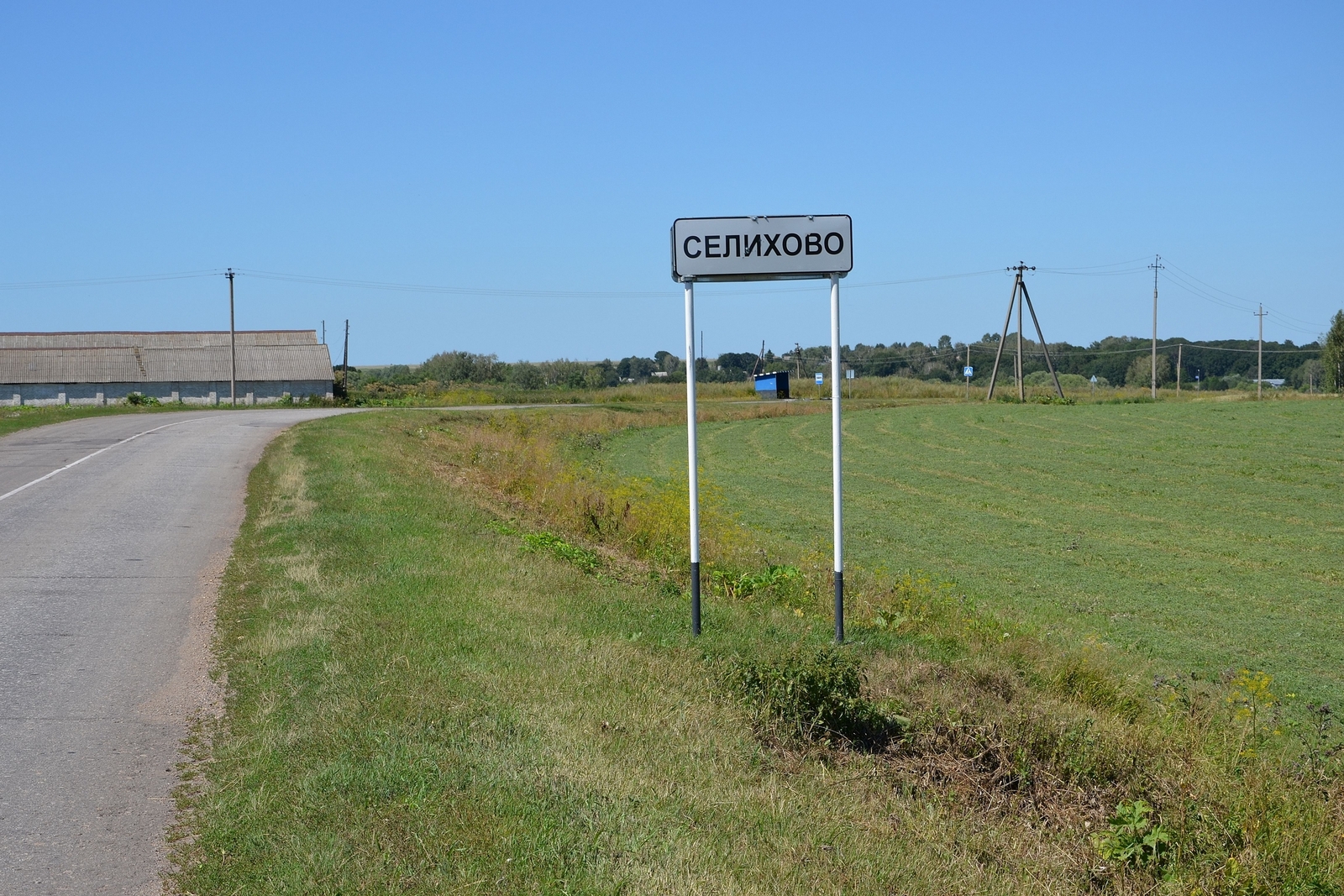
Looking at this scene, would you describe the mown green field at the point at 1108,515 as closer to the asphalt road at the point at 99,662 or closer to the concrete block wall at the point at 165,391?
the asphalt road at the point at 99,662

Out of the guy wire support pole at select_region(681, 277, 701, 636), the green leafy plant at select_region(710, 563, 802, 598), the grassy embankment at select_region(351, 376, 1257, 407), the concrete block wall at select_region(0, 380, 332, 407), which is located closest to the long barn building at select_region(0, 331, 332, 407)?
the concrete block wall at select_region(0, 380, 332, 407)

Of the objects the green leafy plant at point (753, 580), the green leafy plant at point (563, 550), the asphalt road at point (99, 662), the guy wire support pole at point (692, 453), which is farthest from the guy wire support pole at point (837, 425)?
the asphalt road at point (99, 662)

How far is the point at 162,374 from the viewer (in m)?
75.5

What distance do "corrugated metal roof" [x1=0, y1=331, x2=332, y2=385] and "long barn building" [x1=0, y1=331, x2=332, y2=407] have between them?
0.06m

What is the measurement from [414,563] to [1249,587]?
1162 centimetres

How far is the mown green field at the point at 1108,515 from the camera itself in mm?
13258

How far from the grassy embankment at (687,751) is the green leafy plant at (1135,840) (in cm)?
2

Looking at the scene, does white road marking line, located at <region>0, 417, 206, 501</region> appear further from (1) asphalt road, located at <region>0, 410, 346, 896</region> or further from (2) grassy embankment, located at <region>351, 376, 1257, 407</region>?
(2) grassy embankment, located at <region>351, 376, 1257, 407</region>

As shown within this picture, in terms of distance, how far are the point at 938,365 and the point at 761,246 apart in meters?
133

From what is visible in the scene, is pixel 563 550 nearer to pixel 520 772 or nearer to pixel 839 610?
pixel 839 610

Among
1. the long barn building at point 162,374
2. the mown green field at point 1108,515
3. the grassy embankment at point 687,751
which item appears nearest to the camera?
the grassy embankment at point 687,751

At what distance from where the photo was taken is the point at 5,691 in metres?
7.66

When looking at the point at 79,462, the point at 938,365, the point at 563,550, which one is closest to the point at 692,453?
the point at 563,550

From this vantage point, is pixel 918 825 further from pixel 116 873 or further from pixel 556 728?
pixel 116 873
